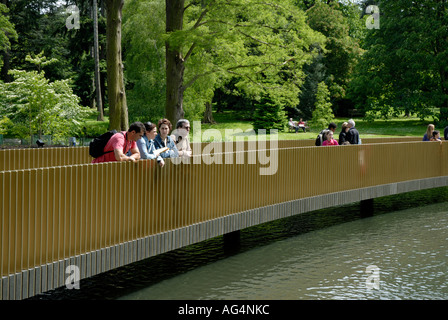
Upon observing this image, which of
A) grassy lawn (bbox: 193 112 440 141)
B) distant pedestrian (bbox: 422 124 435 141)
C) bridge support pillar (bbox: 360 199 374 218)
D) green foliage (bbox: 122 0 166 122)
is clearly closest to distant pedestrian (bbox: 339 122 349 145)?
bridge support pillar (bbox: 360 199 374 218)

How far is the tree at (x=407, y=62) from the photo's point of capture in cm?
4625

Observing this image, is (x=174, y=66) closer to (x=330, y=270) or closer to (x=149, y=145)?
(x=149, y=145)

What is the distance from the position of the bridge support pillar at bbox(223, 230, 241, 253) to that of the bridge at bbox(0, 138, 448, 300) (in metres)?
0.08

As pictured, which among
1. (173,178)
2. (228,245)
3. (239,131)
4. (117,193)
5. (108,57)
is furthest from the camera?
(239,131)

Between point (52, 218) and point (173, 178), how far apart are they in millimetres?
2804

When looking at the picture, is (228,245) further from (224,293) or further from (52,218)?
(52,218)

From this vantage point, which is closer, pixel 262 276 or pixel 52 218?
pixel 52 218

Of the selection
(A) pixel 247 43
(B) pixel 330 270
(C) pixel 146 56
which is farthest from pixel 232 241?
(C) pixel 146 56

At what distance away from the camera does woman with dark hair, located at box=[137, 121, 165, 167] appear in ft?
32.3

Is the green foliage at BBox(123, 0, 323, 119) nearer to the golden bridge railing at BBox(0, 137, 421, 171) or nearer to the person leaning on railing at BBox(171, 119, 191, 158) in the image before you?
the golden bridge railing at BBox(0, 137, 421, 171)

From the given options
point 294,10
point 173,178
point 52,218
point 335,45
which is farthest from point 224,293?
point 335,45

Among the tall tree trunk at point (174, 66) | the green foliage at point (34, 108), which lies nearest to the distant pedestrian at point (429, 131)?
the tall tree trunk at point (174, 66)

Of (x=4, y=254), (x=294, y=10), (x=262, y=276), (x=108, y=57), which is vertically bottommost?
(x=262, y=276)
